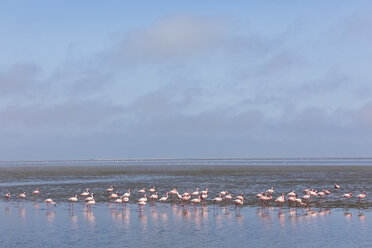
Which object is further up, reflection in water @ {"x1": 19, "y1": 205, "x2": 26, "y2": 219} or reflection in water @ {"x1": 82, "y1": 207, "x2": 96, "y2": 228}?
reflection in water @ {"x1": 19, "y1": 205, "x2": 26, "y2": 219}

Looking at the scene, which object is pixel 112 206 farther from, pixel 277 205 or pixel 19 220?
pixel 277 205

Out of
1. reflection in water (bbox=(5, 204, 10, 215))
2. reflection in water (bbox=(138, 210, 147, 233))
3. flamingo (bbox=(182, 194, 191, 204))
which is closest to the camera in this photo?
reflection in water (bbox=(138, 210, 147, 233))

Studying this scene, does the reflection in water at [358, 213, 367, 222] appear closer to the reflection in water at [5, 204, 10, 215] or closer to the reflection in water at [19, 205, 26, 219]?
the reflection in water at [19, 205, 26, 219]

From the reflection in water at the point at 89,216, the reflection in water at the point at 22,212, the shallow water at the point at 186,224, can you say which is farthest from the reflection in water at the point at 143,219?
the reflection in water at the point at 22,212

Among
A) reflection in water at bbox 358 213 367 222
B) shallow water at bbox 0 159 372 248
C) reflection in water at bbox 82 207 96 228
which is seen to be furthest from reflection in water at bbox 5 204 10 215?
reflection in water at bbox 358 213 367 222

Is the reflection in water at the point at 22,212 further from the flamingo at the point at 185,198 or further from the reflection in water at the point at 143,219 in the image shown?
the flamingo at the point at 185,198

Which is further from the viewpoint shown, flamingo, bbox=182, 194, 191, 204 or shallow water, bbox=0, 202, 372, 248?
flamingo, bbox=182, 194, 191, 204

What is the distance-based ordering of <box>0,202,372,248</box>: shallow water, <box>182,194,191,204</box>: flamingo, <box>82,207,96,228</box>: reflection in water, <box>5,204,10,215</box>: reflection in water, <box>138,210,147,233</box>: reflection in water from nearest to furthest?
<box>0,202,372,248</box>: shallow water < <box>138,210,147,233</box>: reflection in water < <box>82,207,96,228</box>: reflection in water < <box>5,204,10,215</box>: reflection in water < <box>182,194,191,204</box>: flamingo

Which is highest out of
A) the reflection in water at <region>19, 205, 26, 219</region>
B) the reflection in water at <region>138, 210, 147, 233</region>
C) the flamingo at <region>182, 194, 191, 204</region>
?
the flamingo at <region>182, 194, 191, 204</region>

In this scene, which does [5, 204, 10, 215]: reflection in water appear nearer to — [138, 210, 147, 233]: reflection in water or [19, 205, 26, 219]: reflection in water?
[19, 205, 26, 219]: reflection in water

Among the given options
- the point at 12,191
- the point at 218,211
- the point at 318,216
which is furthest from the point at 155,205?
the point at 12,191

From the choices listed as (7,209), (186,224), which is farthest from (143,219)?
(7,209)

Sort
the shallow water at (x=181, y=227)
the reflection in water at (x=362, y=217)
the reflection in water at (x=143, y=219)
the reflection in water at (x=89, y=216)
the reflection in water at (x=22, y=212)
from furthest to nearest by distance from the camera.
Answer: the reflection in water at (x=22, y=212) < the reflection in water at (x=362, y=217) < the reflection in water at (x=89, y=216) < the reflection in water at (x=143, y=219) < the shallow water at (x=181, y=227)

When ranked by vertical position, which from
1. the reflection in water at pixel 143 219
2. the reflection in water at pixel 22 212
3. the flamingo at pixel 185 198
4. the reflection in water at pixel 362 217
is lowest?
the reflection in water at pixel 362 217
